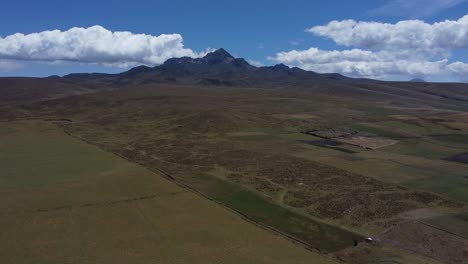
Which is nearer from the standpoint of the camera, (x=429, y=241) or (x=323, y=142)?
(x=429, y=241)

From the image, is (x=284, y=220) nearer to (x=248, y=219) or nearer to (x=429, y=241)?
(x=248, y=219)

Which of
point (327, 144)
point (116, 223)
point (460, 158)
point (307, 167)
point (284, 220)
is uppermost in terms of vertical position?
point (460, 158)

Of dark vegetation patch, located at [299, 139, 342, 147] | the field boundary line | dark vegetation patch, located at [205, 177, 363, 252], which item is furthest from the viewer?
dark vegetation patch, located at [299, 139, 342, 147]

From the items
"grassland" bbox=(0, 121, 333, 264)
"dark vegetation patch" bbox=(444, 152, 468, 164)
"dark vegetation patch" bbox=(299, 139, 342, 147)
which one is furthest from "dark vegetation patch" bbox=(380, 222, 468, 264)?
"dark vegetation patch" bbox=(299, 139, 342, 147)

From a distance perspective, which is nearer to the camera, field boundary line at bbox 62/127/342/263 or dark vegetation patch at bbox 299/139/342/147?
field boundary line at bbox 62/127/342/263

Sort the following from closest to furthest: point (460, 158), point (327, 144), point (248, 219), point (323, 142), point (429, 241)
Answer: point (429, 241) → point (248, 219) → point (460, 158) → point (327, 144) → point (323, 142)

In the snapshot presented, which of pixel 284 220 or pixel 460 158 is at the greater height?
Answer: pixel 460 158

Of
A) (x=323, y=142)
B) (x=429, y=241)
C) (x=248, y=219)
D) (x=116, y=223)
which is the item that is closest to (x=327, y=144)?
(x=323, y=142)

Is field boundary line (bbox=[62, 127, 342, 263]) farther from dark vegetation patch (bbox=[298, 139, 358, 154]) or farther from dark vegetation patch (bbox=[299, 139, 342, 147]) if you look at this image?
dark vegetation patch (bbox=[299, 139, 342, 147])

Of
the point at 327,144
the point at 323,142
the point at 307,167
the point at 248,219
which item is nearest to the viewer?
the point at 248,219

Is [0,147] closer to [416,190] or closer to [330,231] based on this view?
[330,231]

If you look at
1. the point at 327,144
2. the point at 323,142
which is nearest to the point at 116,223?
the point at 327,144
